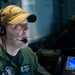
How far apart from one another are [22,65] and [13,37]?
0.75 feet

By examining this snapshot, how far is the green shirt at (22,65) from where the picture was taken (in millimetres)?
1584

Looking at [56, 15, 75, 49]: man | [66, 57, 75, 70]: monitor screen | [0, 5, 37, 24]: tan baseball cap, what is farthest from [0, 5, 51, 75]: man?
[56, 15, 75, 49]: man

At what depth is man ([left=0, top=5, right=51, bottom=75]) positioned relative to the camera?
1.56 m

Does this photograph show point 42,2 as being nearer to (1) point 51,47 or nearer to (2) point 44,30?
(2) point 44,30

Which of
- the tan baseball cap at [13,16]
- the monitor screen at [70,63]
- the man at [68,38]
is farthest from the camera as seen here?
the man at [68,38]

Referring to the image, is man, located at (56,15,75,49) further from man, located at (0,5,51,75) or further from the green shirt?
man, located at (0,5,51,75)

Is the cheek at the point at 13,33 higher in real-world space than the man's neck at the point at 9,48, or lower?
higher

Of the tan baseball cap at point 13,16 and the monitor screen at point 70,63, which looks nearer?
the tan baseball cap at point 13,16

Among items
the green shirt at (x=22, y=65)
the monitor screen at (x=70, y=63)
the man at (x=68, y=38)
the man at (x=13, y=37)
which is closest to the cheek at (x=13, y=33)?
the man at (x=13, y=37)

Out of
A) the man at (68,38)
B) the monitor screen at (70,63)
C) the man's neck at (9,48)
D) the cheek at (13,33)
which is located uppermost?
the cheek at (13,33)

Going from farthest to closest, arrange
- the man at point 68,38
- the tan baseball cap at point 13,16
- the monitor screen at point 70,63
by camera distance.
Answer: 1. the man at point 68,38
2. the monitor screen at point 70,63
3. the tan baseball cap at point 13,16

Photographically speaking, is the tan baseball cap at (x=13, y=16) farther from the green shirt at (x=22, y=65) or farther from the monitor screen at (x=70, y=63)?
the monitor screen at (x=70, y=63)

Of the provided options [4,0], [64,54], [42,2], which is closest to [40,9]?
[42,2]

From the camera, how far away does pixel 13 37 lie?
1585mm
